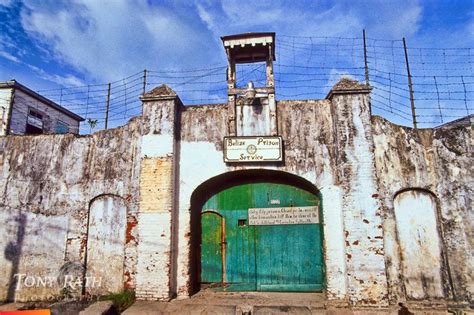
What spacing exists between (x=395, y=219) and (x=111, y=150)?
684cm

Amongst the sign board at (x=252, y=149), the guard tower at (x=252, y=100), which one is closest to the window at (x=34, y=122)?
the guard tower at (x=252, y=100)

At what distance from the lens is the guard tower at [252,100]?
7316mm

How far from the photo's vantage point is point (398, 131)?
23.0 feet

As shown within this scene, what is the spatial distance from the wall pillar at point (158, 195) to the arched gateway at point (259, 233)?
0.89 metres

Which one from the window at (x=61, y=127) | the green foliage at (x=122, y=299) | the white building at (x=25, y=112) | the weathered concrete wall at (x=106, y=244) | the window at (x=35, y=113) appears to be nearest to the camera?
the green foliage at (x=122, y=299)

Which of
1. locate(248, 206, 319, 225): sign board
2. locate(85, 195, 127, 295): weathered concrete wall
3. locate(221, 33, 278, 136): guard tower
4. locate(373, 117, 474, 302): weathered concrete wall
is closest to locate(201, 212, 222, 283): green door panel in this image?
locate(248, 206, 319, 225): sign board

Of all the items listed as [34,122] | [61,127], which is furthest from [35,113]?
[61,127]

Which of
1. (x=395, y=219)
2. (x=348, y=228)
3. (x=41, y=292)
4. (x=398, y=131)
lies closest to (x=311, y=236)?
(x=348, y=228)

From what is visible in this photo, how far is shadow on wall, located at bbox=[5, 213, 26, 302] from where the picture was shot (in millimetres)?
7267

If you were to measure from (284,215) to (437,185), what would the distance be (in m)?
3.44

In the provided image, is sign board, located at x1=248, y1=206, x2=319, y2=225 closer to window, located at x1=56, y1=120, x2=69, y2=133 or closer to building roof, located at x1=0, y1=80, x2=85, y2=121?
building roof, located at x1=0, y1=80, x2=85, y2=121

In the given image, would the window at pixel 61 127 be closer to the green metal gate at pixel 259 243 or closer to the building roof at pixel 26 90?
the building roof at pixel 26 90

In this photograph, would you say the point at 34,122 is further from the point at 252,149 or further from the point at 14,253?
A: the point at 252,149

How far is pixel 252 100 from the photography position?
745cm
